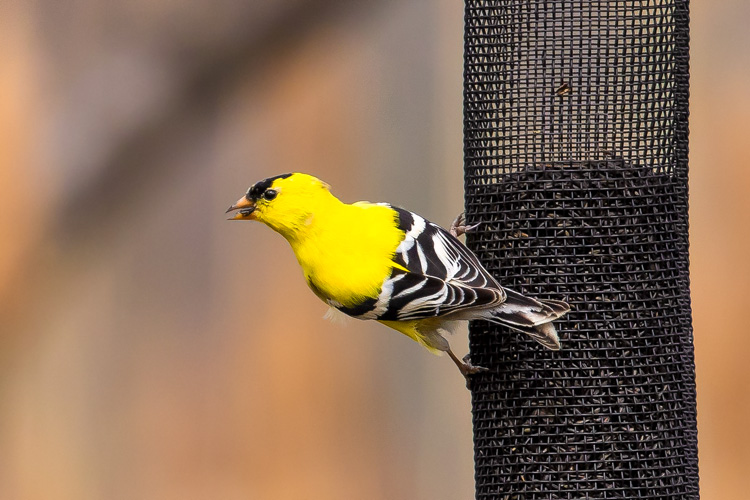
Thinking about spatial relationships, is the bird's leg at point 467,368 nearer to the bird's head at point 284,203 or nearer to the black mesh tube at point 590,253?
the black mesh tube at point 590,253

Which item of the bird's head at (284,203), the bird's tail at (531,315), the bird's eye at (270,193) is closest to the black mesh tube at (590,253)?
the bird's tail at (531,315)

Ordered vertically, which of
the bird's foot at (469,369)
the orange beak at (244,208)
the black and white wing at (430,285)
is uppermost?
the orange beak at (244,208)

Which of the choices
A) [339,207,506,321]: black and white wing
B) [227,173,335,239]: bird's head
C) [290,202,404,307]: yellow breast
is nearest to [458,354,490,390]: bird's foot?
[339,207,506,321]: black and white wing

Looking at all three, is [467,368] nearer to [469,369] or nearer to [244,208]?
[469,369]

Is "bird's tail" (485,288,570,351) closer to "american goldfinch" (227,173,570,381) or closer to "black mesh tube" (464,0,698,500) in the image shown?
"american goldfinch" (227,173,570,381)

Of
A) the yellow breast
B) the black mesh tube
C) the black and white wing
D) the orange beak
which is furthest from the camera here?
the orange beak

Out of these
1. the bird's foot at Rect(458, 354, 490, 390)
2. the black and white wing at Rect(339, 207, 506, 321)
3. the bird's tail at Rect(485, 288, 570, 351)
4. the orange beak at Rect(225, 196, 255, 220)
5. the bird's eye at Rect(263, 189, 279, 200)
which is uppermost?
the bird's eye at Rect(263, 189, 279, 200)

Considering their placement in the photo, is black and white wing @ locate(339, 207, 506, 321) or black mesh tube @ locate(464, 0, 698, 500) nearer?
black and white wing @ locate(339, 207, 506, 321)
